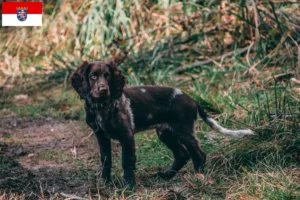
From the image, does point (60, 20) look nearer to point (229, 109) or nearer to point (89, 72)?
point (229, 109)

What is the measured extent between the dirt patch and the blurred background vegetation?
24.0 inches

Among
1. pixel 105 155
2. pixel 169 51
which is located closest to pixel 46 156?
pixel 105 155

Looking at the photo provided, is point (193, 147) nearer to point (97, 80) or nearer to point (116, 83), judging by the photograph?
point (116, 83)

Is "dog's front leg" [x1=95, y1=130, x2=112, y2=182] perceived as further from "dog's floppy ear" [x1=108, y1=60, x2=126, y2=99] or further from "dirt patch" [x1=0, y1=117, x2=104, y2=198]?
"dog's floppy ear" [x1=108, y1=60, x2=126, y2=99]

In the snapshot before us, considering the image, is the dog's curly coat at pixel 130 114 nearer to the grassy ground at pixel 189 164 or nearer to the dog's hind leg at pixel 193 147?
the dog's hind leg at pixel 193 147

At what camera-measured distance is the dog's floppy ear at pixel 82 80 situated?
5.03 m

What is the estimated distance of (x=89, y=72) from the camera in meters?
5.02

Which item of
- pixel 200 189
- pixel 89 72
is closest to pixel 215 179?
pixel 200 189

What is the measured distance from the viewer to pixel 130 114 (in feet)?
17.1

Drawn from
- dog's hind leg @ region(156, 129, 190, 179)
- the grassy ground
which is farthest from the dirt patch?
dog's hind leg @ region(156, 129, 190, 179)

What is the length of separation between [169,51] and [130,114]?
14.2 ft

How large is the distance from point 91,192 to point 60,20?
6092mm

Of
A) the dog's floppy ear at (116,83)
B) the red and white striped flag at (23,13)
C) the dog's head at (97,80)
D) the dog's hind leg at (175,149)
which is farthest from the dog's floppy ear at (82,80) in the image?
the red and white striped flag at (23,13)

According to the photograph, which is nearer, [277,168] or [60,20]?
[277,168]
